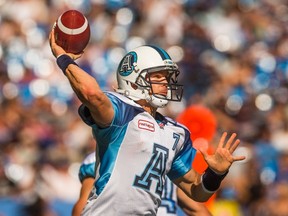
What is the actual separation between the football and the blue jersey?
1.21 feet

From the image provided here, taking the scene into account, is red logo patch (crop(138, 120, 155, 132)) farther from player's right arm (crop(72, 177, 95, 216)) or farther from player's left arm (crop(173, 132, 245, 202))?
player's right arm (crop(72, 177, 95, 216))

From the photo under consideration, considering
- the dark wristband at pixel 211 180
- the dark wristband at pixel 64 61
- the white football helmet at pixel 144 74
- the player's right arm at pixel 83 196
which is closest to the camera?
the dark wristband at pixel 64 61

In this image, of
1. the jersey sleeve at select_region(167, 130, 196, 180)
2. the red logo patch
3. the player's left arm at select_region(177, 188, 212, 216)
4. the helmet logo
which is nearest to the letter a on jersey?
the red logo patch

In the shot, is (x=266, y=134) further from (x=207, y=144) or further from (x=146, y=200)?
(x=146, y=200)

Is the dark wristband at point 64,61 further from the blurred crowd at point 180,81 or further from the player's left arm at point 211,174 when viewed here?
the blurred crowd at point 180,81

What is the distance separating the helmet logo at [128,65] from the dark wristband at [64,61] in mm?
485

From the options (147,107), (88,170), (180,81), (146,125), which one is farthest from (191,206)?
(180,81)

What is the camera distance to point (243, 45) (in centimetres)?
1519

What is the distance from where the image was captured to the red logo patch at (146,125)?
5.93 metres

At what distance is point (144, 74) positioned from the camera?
612 cm

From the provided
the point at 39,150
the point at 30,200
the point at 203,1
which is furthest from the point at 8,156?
the point at 203,1

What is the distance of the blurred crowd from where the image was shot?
35.2ft

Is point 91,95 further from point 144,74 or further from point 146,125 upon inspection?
point 144,74

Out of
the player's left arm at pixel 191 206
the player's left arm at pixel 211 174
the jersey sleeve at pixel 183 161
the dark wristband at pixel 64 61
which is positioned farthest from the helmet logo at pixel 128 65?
the player's left arm at pixel 191 206
